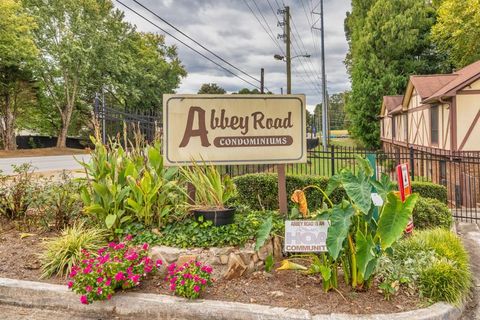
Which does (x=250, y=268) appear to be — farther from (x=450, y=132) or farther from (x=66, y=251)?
(x=450, y=132)

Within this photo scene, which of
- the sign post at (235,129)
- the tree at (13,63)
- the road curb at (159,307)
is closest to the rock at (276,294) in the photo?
the road curb at (159,307)

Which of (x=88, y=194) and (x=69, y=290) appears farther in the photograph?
(x=88, y=194)

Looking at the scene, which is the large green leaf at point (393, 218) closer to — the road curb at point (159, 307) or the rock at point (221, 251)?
the road curb at point (159, 307)

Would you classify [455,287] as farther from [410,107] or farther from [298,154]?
[410,107]

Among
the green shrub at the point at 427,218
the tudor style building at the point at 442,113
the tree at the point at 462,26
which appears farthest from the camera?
the tree at the point at 462,26

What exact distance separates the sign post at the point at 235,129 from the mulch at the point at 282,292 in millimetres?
1250

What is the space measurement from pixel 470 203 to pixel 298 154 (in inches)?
325

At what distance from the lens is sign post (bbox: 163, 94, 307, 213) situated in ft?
13.7

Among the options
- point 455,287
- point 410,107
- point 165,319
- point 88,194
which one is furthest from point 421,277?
point 410,107

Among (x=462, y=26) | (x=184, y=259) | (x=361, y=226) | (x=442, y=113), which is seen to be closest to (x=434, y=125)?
(x=442, y=113)

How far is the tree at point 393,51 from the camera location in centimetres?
2384

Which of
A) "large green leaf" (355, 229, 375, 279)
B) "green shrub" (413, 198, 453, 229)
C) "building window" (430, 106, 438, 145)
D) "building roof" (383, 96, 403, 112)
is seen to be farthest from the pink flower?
"building roof" (383, 96, 403, 112)

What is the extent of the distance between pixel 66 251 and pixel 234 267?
5.82ft

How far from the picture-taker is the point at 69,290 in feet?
10.2
